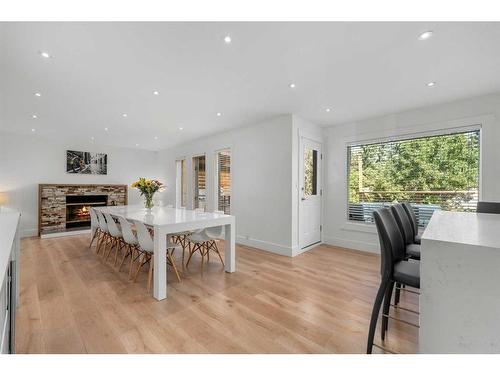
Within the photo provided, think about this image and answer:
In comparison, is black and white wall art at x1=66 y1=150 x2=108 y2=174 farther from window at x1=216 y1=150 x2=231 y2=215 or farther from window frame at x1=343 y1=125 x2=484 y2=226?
window frame at x1=343 y1=125 x2=484 y2=226

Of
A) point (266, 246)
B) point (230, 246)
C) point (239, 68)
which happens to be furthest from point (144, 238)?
point (266, 246)

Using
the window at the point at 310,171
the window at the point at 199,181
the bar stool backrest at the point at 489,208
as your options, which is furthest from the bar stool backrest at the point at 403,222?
the window at the point at 199,181

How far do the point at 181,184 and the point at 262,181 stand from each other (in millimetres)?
3421

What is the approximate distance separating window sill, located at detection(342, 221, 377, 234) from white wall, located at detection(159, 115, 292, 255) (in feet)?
4.14

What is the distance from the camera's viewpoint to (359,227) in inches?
162

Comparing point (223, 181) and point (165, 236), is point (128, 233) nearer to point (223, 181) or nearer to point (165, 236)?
point (165, 236)

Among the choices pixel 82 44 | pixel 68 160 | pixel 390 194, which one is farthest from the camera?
pixel 68 160

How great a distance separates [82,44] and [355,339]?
323 cm

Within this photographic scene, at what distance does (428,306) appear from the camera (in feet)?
3.66

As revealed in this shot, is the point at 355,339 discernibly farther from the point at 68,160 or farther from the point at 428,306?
the point at 68,160

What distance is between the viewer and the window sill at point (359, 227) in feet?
13.0

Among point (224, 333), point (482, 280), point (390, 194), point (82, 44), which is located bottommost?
point (224, 333)

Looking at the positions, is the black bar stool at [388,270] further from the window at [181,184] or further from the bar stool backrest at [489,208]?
the window at [181,184]

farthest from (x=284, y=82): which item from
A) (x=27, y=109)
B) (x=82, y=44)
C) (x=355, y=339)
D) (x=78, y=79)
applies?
(x=27, y=109)
